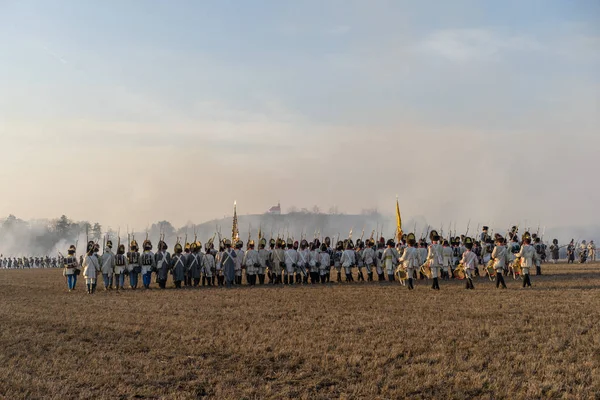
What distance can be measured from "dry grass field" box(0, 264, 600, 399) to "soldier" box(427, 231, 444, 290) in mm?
2729

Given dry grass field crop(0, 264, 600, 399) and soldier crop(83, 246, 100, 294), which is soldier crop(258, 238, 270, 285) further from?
dry grass field crop(0, 264, 600, 399)

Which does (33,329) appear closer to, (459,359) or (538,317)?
(459,359)

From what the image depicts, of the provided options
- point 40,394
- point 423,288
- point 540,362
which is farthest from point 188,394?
point 423,288

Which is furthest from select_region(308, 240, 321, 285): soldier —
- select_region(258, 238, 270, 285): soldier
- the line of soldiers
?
select_region(258, 238, 270, 285): soldier

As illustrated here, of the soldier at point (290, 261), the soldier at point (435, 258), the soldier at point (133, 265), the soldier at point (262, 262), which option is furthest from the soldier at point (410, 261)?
the soldier at point (133, 265)

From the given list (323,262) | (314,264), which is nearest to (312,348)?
(314,264)

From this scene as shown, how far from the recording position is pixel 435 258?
20594 mm

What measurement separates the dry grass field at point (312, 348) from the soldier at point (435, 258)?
8.95 feet

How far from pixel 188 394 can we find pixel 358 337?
424cm

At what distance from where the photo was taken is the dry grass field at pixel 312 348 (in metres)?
8.30

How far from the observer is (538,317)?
42.6ft

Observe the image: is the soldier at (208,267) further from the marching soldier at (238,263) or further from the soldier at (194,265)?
the marching soldier at (238,263)

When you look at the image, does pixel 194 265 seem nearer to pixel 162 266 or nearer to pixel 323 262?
pixel 162 266

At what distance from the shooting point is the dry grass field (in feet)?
27.2
